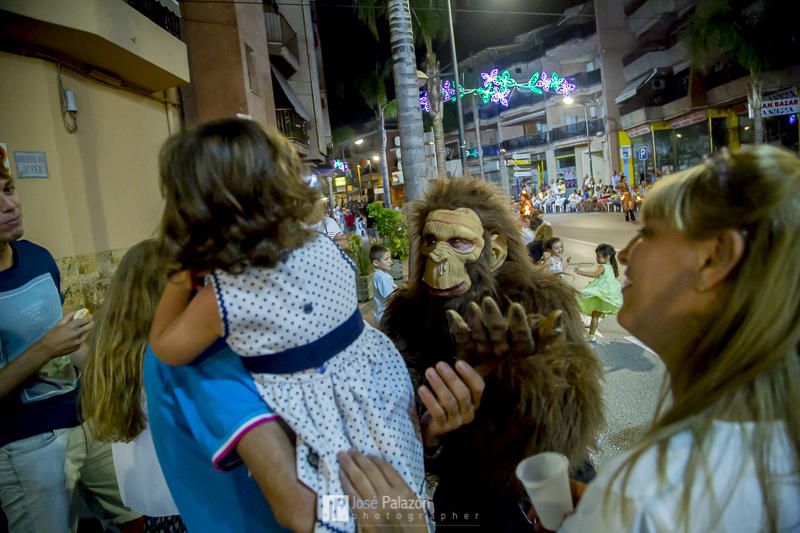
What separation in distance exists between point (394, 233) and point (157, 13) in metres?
6.40

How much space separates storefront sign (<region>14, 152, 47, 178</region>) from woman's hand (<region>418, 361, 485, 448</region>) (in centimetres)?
577

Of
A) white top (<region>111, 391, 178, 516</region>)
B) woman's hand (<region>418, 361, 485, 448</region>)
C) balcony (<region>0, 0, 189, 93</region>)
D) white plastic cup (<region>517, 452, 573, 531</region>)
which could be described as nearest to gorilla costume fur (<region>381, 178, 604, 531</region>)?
woman's hand (<region>418, 361, 485, 448</region>)

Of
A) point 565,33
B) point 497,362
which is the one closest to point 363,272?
point 497,362

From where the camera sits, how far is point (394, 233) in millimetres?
11828

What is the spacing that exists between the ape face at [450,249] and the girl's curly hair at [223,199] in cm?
104

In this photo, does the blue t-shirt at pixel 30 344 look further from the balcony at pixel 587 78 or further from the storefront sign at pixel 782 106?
the balcony at pixel 587 78

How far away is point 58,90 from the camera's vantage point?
595 cm

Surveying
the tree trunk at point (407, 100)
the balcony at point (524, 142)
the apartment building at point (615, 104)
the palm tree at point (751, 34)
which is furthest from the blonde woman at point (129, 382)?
the balcony at point (524, 142)

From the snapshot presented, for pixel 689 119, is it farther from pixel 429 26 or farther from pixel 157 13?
pixel 157 13

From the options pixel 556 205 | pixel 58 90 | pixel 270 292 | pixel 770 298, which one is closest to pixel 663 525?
pixel 770 298

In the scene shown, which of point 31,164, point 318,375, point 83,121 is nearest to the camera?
point 318,375

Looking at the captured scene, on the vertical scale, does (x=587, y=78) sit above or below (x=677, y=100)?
above

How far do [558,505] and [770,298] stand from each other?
64 cm

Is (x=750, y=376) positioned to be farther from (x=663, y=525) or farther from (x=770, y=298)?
(x=663, y=525)
